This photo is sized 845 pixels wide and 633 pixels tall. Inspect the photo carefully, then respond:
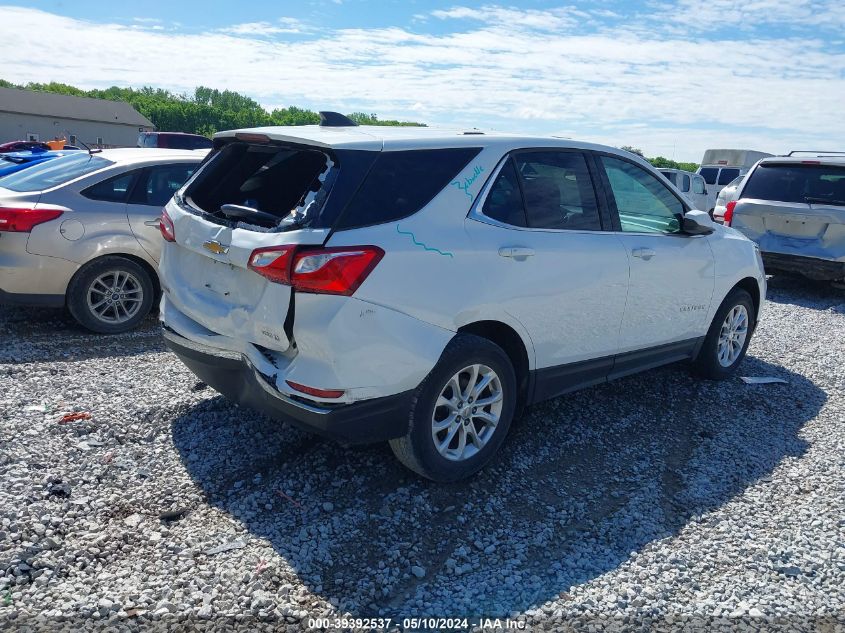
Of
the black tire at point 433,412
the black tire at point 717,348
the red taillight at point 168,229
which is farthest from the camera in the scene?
the black tire at point 717,348

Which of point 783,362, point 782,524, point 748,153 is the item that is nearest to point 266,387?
point 782,524

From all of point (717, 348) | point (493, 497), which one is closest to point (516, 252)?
point (493, 497)

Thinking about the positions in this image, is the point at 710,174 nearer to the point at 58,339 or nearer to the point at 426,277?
the point at 58,339

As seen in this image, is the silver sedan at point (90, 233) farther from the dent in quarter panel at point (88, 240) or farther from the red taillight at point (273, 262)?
the red taillight at point (273, 262)

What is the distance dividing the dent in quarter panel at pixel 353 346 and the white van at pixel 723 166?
21.6 meters

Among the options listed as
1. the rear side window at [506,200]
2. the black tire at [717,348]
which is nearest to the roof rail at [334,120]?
the rear side window at [506,200]

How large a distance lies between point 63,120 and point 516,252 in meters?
78.0

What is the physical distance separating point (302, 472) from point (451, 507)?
88cm

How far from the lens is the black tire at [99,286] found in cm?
641

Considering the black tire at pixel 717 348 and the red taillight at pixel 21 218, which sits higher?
the red taillight at pixel 21 218

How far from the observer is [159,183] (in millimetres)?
6883

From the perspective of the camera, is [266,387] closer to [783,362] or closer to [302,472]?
[302,472]

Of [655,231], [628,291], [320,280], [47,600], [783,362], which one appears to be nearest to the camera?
[47,600]

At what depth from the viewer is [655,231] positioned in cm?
505
